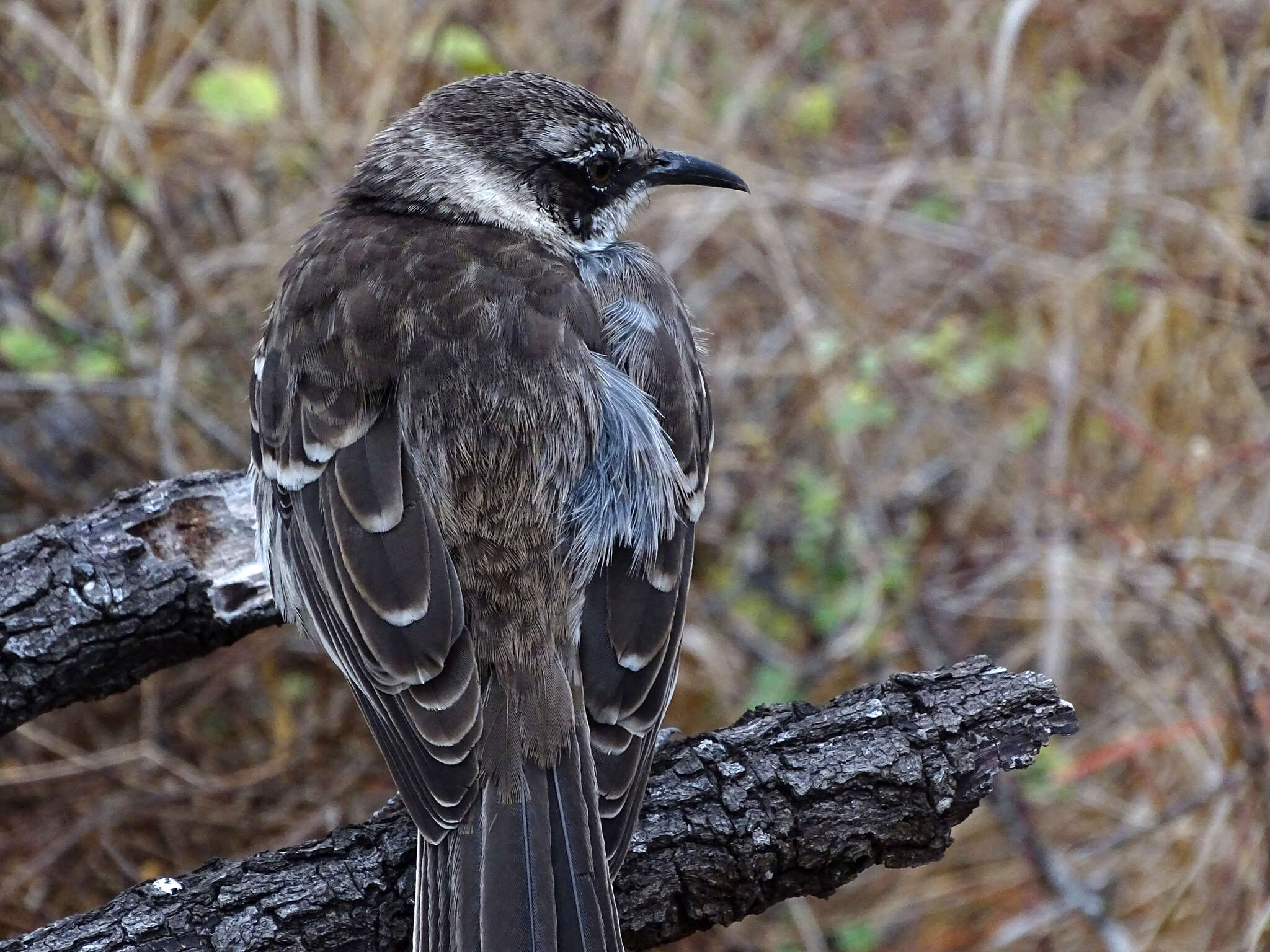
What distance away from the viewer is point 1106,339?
6902mm

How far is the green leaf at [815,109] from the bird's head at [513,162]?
3.34 metres

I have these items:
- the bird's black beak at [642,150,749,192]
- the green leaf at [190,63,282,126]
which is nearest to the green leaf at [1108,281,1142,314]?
the bird's black beak at [642,150,749,192]

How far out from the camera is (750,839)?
295 centimetres

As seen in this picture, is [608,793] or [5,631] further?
[5,631]

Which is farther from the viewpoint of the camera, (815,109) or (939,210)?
(815,109)

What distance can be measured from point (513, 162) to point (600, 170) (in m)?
0.28

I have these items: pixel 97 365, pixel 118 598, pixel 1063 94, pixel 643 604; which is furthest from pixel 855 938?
pixel 1063 94

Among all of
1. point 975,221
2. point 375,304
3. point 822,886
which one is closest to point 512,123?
point 375,304

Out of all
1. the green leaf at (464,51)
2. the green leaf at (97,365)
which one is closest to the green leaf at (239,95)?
the green leaf at (464,51)

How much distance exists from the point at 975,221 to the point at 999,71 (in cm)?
85

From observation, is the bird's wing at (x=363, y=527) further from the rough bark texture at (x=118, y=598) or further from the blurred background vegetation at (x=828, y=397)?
the blurred background vegetation at (x=828, y=397)

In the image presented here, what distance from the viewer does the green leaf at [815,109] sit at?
7.48 metres

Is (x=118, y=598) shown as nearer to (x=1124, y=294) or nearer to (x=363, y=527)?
(x=363, y=527)

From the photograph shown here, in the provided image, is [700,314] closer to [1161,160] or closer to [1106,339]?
[1106,339]
